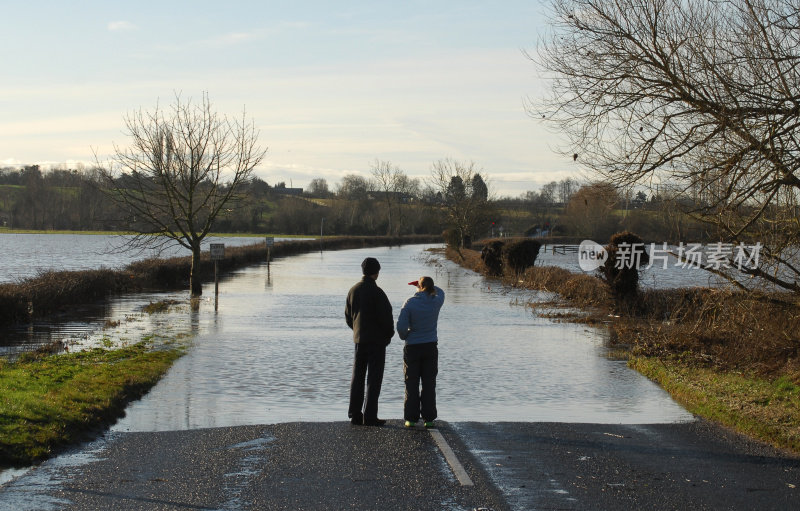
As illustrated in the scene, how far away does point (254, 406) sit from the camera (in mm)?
12172

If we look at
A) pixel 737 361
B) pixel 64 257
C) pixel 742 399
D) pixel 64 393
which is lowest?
pixel 64 257

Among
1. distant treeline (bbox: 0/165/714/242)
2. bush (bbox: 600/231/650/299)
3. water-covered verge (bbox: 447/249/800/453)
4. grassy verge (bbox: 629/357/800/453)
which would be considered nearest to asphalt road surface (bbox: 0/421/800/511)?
grassy verge (bbox: 629/357/800/453)

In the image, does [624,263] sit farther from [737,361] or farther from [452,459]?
[452,459]

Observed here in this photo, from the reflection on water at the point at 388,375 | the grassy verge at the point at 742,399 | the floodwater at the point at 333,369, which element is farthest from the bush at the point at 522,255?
the grassy verge at the point at 742,399

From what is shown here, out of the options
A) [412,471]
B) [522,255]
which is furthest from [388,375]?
[522,255]

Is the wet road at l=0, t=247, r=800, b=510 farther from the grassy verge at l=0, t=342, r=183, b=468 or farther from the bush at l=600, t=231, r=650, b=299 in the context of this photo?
the bush at l=600, t=231, r=650, b=299

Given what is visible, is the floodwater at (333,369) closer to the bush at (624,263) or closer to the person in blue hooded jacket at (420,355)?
the person in blue hooded jacket at (420,355)

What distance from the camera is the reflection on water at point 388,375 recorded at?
464 inches

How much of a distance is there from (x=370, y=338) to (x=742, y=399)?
4997mm

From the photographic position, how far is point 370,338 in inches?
408

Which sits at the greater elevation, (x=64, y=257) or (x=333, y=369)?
(x=333, y=369)

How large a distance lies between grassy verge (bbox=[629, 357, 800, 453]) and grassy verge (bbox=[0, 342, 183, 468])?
7617mm

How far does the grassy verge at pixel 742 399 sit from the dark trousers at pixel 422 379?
367 centimetres

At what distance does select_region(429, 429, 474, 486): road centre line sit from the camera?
25.1 feet
